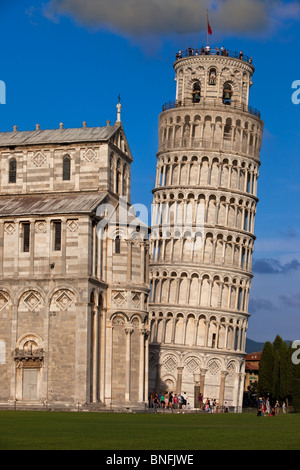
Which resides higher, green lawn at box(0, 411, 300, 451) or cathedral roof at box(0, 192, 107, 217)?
cathedral roof at box(0, 192, 107, 217)

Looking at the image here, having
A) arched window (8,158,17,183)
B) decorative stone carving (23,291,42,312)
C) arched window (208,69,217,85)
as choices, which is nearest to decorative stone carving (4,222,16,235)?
decorative stone carving (23,291,42,312)

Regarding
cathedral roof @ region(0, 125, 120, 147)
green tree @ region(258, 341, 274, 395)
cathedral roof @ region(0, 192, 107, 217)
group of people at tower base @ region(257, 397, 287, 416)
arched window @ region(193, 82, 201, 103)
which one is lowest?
green tree @ region(258, 341, 274, 395)

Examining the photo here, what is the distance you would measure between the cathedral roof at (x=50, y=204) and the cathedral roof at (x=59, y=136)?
14.0ft

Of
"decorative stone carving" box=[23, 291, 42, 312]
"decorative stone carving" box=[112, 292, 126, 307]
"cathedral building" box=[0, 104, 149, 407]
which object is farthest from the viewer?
"decorative stone carving" box=[112, 292, 126, 307]

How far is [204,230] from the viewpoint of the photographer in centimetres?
11244

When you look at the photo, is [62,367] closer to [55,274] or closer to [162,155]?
[55,274]

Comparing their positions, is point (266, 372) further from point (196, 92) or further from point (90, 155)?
point (90, 155)

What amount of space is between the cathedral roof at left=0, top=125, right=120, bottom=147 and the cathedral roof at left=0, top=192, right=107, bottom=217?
4.26 meters

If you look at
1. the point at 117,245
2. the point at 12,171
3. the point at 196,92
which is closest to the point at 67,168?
the point at 12,171

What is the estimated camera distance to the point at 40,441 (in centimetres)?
2920

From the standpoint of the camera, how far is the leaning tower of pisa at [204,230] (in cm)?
11019

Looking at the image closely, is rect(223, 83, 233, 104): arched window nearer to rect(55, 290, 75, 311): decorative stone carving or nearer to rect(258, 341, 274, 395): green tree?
rect(258, 341, 274, 395): green tree

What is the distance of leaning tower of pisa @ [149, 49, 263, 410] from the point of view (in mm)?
110188

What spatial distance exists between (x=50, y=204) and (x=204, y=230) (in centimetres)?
4724
